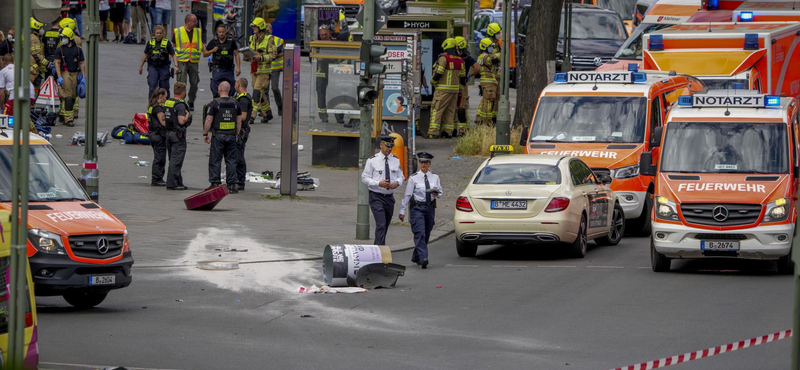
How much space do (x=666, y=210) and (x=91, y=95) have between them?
293 inches

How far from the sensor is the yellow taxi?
16.6 m

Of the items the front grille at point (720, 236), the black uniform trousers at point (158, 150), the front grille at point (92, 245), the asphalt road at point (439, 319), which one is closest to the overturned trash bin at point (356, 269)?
the asphalt road at point (439, 319)

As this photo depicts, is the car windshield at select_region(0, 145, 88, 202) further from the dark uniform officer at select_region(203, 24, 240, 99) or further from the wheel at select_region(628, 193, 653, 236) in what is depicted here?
the dark uniform officer at select_region(203, 24, 240, 99)

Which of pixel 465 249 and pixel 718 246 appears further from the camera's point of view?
pixel 465 249

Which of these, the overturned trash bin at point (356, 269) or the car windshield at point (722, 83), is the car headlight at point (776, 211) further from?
the car windshield at point (722, 83)

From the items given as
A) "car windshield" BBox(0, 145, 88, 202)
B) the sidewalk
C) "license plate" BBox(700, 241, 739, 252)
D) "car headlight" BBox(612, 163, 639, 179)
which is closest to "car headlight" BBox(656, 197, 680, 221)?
"license plate" BBox(700, 241, 739, 252)

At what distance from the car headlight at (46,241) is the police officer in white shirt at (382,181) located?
18.9 feet

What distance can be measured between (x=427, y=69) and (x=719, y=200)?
50.8ft

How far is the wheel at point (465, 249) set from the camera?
17188 mm

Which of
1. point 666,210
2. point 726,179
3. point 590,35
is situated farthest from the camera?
point 590,35

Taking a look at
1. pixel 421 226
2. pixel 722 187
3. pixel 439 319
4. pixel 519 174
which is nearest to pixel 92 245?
pixel 439 319

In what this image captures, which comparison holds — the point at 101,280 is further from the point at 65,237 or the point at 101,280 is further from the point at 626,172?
the point at 626,172

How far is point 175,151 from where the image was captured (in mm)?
20953

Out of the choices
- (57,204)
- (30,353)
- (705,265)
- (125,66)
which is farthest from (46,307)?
(125,66)
